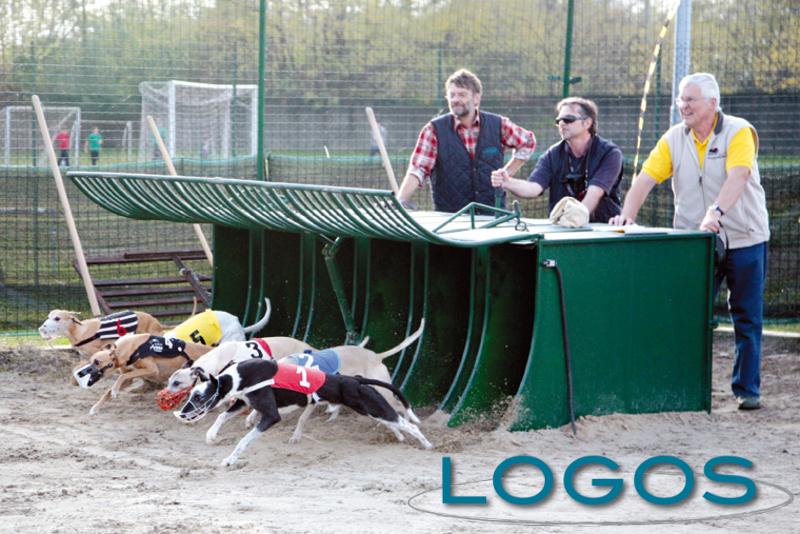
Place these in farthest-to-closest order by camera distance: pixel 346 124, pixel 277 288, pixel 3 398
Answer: pixel 346 124
pixel 277 288
pixel 3 398

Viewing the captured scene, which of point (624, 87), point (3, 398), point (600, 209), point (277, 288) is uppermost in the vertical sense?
point (624, 87)

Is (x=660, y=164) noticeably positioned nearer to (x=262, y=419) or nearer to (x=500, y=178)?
(x=500, y=178)

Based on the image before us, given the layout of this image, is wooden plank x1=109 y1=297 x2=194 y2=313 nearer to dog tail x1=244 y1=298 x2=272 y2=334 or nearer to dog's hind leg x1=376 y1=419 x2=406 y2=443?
dog tail x1=244 y1=298 x2=272 y2=334

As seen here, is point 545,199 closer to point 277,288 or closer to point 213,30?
point 213,30

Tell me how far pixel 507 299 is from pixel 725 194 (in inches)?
52.1

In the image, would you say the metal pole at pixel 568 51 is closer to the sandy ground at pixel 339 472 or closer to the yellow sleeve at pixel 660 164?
the yellow sleeve at pixel 660 164

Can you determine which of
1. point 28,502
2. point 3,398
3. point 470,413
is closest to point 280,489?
point 28,502

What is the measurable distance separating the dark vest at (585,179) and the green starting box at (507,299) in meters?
0.27

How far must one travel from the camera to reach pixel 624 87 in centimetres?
1096

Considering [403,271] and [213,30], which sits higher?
[213,30]

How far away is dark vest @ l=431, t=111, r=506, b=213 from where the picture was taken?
7.77 m

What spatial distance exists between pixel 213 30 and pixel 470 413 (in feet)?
15.8

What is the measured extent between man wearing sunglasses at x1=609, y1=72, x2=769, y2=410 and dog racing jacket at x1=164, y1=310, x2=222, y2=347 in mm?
2354

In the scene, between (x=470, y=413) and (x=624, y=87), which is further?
(x=624, y=87)
